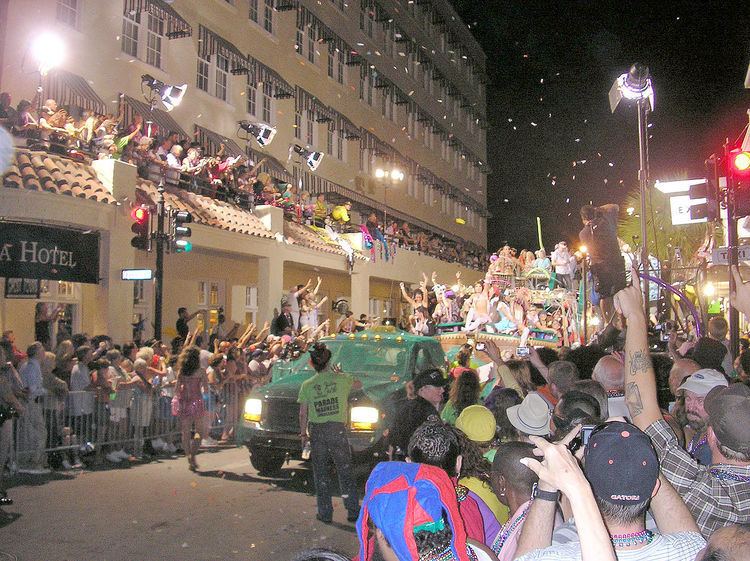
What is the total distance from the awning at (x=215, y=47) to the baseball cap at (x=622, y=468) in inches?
815

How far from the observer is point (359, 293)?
28000mm

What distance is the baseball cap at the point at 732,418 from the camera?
3209 millimetres

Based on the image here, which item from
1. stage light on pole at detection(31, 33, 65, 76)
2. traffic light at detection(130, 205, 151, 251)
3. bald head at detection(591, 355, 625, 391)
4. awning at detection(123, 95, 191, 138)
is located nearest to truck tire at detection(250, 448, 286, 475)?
bald head at detection(591, 355, 625, 391)

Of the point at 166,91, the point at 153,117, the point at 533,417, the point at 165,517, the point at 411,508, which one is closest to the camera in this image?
the point at 411,508

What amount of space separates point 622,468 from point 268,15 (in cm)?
2571

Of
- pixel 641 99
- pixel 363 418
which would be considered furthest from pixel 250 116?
pixel 363 418

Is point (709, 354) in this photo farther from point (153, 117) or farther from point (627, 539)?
point (153, 117)

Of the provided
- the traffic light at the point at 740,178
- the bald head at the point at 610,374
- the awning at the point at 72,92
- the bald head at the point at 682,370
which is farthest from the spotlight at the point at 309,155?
the bald head at the point at 610,374

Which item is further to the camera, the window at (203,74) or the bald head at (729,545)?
the window at (203,74)

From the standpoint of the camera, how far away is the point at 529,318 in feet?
73.3

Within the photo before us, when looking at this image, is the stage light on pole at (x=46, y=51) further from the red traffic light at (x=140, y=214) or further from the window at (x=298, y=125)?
the window at (x=298, y=125)

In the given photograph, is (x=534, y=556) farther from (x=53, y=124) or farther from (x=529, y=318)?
(x=529, y=318)

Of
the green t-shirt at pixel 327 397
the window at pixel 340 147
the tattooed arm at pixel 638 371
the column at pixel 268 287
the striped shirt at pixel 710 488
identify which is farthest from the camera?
the window at pixel 340 147

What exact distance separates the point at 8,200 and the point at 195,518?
7657 millimetres
